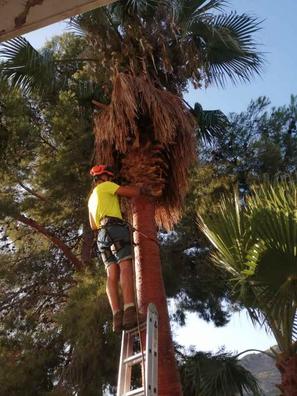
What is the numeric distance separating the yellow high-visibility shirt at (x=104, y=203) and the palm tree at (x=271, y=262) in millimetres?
1204

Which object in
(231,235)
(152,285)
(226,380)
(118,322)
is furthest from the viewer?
(226,380)

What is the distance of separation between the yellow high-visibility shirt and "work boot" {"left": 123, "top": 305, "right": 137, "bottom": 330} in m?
1.17

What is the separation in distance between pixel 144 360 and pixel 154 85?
451cm

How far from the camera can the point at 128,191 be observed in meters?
6.59

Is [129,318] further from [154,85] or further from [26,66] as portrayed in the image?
[26,66]

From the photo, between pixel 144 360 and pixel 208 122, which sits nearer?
pixel 144 360

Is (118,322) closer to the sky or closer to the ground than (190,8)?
closer to the ground

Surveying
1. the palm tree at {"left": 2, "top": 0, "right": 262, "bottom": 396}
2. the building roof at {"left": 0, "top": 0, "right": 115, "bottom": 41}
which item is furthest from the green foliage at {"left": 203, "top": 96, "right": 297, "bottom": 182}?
the building roof at {"left": 0, "top": 0, "right": 115, "bottom": 41}

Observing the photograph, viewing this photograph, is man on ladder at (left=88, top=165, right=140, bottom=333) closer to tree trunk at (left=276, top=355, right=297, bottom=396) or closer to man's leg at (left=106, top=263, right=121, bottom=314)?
man's leg at (left=106, top=263, right=121, bottom=314)

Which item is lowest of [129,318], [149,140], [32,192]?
[129,318]

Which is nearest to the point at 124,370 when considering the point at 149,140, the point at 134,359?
the point at 134,359

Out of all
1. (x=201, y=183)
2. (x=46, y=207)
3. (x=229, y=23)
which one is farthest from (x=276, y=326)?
(x=46, y=207)

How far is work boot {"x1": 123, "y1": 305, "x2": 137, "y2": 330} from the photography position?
5.31 metres

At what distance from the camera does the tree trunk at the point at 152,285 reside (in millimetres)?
5570
